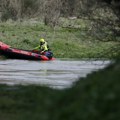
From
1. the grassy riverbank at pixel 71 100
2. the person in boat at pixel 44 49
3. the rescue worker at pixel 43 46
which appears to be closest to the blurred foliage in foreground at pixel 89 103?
the grassy riverbank at pixel 71 100

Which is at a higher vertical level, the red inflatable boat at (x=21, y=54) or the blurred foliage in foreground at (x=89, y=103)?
the blurred foliage in foreground at (x=89, y=103)

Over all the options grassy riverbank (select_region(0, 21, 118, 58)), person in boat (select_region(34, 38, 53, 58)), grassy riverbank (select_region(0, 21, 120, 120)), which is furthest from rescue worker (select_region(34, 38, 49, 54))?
grassy riverbank (select_region(0, 21, 120, 120))

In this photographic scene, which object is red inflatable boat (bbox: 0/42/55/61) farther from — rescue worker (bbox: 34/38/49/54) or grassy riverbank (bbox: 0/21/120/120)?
grassy riverbank (bbox: 0/21/120/120)

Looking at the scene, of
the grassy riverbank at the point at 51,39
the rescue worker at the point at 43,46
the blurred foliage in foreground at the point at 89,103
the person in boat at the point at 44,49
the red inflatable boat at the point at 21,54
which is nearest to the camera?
the blurred foliage in foreground at the point at 89,103

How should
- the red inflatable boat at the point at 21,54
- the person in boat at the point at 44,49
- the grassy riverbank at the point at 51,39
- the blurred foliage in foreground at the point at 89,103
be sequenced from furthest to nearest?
the grassy riverbank at the point at 51,39 < the person in boat at the point at 44,49 < the red inflatable boat at the point at 21,54 < the blurred foliage in foreground at the point at 89,103

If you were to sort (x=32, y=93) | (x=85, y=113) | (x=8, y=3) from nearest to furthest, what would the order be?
1. (x=85, y=113)
2. (x=32, y=93)
3. (x=8, y=3)

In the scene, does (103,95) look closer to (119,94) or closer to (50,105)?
(119,94)

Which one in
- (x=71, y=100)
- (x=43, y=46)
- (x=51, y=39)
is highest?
(x=71, y=100)

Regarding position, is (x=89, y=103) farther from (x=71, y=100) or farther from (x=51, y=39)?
(x=51, y=39)

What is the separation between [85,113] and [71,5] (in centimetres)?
1549

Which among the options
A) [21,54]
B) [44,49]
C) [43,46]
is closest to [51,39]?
[44,49]

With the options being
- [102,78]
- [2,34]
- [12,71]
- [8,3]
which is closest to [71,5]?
[12,71]

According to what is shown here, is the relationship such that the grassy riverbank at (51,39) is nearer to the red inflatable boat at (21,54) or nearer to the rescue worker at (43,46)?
the rescue worker at (43,46)

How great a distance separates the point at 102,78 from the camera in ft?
21.2
